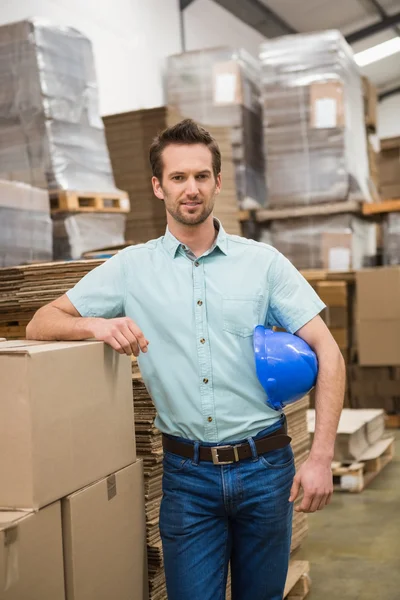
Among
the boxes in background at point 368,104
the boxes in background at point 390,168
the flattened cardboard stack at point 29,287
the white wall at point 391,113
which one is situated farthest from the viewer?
the white wall at point 391,113

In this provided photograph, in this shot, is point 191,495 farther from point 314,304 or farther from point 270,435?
point 314,304

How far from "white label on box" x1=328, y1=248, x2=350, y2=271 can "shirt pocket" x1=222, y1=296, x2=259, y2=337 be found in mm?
5219

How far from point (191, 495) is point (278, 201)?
221 inches

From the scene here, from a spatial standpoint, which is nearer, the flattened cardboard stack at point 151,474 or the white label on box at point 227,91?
the flattened cardboard stack at point 151,474

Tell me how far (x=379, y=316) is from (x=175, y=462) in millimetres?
5280

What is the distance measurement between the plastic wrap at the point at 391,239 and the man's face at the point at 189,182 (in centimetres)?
570

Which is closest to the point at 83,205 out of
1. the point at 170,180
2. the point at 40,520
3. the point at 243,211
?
the point at 243,211

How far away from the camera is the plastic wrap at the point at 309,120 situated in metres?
7.23

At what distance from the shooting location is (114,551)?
243 cm

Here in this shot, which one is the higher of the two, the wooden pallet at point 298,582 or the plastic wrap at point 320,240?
the plastic wrap at point 320,240

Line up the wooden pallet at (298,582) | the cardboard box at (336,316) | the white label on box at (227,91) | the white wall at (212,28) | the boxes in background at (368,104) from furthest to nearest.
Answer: the white wall at (212,28), the boxes in background at (368,104), the cardboard box at (336,316), the white label on box at (227,91), the wooden pallet at (298,582)

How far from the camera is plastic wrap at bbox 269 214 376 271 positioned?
24.4ft

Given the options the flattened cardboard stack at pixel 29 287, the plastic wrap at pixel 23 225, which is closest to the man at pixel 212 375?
the flattened cardboard stack at pixel 29 287

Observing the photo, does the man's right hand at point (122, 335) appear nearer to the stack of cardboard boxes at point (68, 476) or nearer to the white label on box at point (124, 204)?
the stack of cardboard boxes at point (68, 476)
